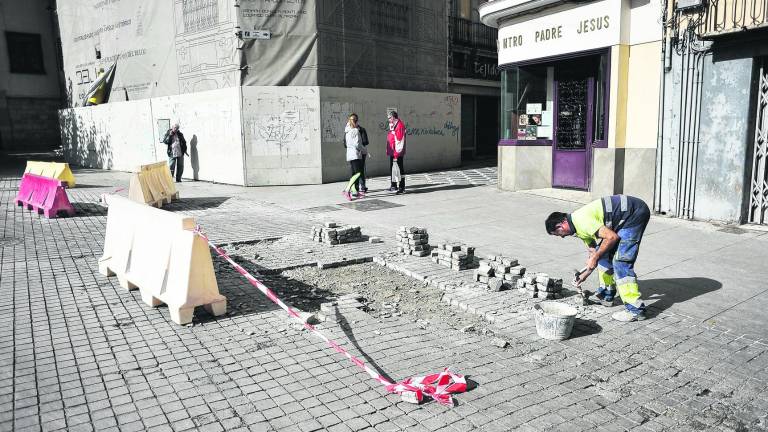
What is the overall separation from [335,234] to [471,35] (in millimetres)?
16281

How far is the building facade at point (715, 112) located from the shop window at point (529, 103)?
12.0 feet

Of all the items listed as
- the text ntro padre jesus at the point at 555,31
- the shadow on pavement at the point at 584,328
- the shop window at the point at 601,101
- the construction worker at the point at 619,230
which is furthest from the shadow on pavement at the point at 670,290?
the text ntro padre jesus at the point at 555,31

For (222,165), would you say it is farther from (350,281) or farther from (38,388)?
(38,388)

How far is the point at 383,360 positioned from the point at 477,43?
20089 millimetres

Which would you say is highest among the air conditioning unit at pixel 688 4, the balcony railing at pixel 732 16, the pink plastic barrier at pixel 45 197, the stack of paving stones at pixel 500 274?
the air conditioning unit at pixel 688 4

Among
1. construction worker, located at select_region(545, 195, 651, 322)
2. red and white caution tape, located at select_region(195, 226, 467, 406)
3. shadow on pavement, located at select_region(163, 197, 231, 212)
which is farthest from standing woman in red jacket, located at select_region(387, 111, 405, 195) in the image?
red and white caution tape, located at select_region(195, 226, 467, 406)

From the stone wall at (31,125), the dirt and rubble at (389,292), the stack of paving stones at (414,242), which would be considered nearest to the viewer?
the dirt and rubble at (389,292)

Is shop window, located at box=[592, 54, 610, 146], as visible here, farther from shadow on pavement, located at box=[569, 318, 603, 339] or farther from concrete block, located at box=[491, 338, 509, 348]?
concrete block, located at box=[491, 338, 509, 348]

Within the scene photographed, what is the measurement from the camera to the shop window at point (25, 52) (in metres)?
30.5

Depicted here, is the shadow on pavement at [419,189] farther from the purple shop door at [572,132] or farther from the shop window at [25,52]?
the shop window at [25,52]

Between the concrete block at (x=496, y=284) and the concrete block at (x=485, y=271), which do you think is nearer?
the concrete block at (x=496, y=284)

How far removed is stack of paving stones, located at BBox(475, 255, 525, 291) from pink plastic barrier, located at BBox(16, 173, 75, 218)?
9099 mm

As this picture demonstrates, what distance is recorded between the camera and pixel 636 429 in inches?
136

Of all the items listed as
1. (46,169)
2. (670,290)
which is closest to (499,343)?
(670,290)
